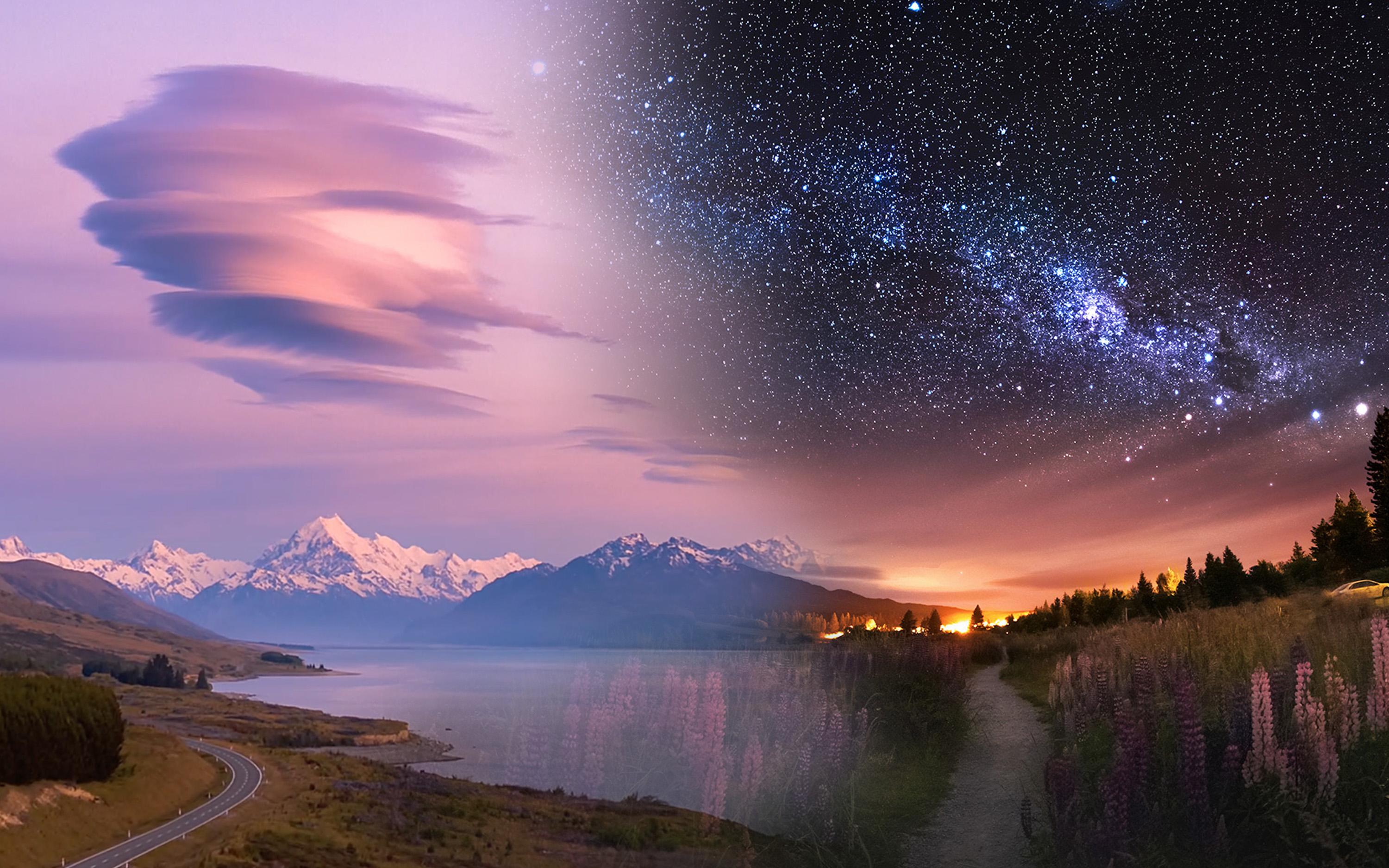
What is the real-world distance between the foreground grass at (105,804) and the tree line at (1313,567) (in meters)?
55.6

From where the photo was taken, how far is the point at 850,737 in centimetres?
1512

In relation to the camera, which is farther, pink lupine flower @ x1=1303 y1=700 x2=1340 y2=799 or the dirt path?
the dirt path

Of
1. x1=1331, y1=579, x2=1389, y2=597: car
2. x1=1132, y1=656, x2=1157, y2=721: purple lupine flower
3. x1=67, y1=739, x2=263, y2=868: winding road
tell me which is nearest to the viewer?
x1=1132, y1=656, x2=1157, y2=721: purple lupine flower

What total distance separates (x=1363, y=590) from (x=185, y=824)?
1582 inches

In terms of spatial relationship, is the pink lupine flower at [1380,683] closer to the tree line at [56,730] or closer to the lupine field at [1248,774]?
the lupine field at [1248,774]

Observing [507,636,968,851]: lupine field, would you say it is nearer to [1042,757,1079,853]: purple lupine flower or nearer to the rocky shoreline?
[1042,757,1079,853]: purple lupine flower

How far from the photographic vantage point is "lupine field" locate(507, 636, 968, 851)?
33.4 feet

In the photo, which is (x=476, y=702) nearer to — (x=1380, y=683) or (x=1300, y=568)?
(x=1300, y=568)

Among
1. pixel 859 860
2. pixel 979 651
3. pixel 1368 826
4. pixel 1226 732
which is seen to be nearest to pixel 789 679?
pixel 859 860

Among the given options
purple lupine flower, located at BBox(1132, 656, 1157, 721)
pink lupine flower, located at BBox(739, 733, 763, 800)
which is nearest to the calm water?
pink lupine flower, located at BBox(739, 733, 763, 800)

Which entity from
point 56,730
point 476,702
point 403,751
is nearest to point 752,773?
point 56,730

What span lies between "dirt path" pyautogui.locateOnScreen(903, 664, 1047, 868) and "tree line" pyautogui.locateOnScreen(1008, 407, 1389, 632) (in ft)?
166

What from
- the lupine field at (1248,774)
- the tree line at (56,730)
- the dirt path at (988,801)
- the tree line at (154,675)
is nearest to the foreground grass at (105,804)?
the tree line at (56,730)

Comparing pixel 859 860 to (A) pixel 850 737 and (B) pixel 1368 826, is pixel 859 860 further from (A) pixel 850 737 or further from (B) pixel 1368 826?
(B) pixel 1368 826
